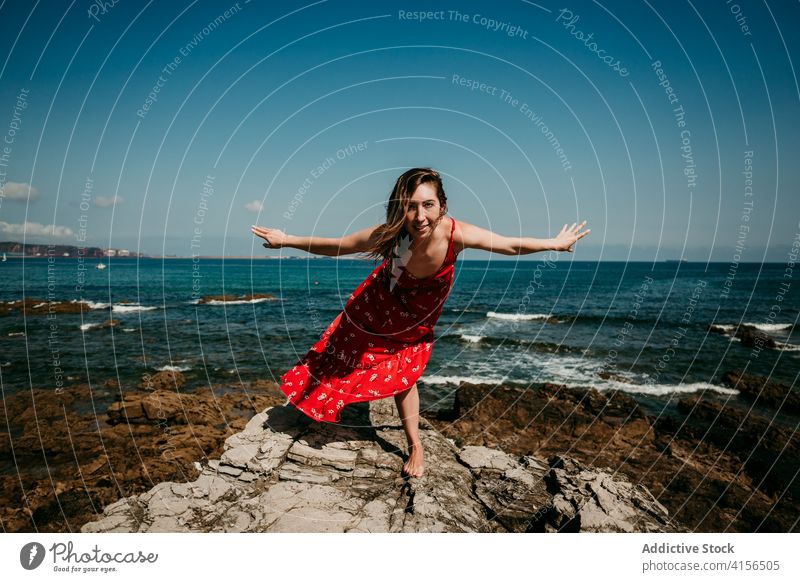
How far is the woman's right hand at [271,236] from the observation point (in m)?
3.93

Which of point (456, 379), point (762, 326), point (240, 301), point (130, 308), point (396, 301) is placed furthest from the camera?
point (240, 301)

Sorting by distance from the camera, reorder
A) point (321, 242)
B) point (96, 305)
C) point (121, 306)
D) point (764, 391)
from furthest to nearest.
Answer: point (121, 306) → point (96, 305) → point (764, 391) → point (321, 242)

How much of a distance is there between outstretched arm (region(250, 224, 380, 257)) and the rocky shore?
6.47ft

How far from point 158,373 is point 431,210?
11.3 m

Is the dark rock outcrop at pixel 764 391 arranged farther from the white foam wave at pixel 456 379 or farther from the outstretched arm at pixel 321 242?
the outstretched arm at pixel 321 242

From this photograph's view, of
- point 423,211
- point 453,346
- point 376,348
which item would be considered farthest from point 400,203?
point 453,346

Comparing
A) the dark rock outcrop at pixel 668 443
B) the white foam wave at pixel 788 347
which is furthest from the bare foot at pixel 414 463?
the white foam wave at pixel 788 347

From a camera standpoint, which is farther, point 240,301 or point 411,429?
point 240,301

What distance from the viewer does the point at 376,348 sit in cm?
437

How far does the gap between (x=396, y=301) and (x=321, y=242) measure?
1.05 metres

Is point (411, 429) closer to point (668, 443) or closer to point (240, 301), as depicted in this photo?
point (668, 443)

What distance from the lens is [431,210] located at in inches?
143
